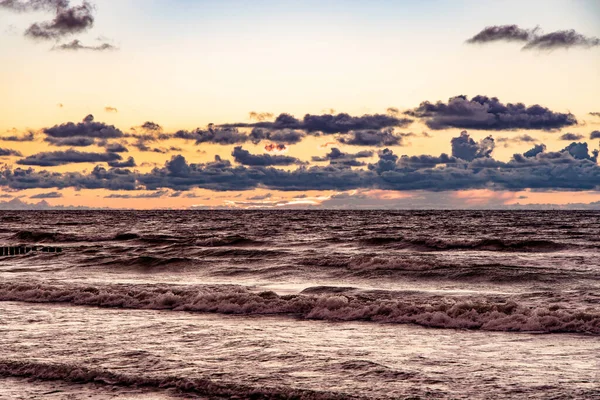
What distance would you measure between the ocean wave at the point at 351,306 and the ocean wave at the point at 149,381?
8.10 meters

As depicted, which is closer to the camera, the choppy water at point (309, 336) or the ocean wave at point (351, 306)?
the choppy water at point (309, 336)

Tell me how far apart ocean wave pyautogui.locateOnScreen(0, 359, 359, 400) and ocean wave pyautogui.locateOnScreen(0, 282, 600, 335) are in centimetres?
810

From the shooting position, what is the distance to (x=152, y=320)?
18906 millimetres

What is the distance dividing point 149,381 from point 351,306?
9513 mm

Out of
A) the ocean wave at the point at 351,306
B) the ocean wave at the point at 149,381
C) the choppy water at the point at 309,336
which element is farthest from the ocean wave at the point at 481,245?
the ocean wave at the point at 149,381

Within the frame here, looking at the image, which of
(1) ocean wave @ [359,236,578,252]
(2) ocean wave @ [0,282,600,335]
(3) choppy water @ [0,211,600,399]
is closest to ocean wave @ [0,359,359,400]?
(3) choppy water @ [0,211,600,399]

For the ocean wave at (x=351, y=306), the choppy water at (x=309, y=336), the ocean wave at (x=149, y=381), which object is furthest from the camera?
the ocean wave at (x=351, y=306)

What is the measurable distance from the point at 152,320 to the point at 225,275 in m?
15.4

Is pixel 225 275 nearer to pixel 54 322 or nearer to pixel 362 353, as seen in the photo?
pixel 54 322

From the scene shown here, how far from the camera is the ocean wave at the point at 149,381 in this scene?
10891mm

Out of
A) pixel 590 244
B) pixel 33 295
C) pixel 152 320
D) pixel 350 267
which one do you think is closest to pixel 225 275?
pixel 350 267

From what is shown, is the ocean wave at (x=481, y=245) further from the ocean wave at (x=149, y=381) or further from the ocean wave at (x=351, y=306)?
the ocean wave at (x=149, y=381)

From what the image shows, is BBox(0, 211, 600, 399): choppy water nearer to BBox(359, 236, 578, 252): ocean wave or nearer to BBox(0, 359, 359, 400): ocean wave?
BBox(0, 359, 359, 400): ocean wave

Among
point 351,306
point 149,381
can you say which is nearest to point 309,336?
point 351,306
